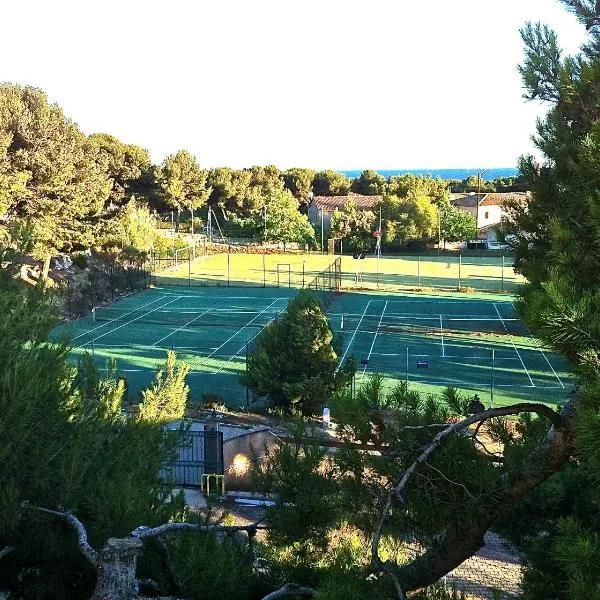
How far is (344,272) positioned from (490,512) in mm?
37417

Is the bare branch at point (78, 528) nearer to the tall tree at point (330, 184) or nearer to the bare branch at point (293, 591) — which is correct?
the bare branch at point (293, 591)

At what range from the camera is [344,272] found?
134 feet

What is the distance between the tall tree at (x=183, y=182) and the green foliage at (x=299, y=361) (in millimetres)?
40308

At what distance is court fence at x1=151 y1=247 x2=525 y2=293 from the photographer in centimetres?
3610

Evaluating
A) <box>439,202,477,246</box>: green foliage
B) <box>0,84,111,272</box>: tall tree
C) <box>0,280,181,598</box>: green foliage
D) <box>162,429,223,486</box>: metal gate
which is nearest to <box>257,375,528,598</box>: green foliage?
<box>0,280,181,598</box>: green foliage

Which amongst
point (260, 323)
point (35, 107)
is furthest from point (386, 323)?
point (35, 107)

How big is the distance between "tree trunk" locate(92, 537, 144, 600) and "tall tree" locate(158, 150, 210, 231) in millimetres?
51367

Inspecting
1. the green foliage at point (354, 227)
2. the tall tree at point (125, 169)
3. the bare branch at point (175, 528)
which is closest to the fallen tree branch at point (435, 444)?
the bare branch at point (175, 528)

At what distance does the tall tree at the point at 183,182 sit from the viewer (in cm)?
5356

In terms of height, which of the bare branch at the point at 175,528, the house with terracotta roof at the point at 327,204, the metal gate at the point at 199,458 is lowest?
the metal gate at the point at 199,458

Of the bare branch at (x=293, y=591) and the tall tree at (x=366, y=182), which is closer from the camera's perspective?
the bare branch at (x=293, y=591)

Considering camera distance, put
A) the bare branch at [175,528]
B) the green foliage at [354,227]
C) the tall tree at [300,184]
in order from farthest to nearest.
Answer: the tall tree at [300,184]
the green foliage at [354,227]
the bare branch at [175,528]

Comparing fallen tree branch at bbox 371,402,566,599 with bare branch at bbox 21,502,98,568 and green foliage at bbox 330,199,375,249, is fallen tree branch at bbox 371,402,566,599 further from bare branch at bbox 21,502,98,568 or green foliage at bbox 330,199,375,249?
green foliage at bbox 330,199,375,249

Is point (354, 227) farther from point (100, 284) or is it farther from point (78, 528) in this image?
point (78, 528)
